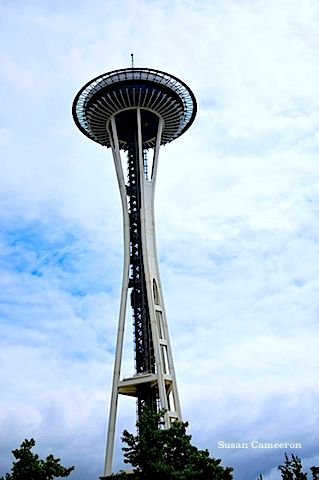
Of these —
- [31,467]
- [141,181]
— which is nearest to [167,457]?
[31,467]

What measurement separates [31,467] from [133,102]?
4303 cm

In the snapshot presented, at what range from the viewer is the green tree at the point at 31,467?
1847 inches

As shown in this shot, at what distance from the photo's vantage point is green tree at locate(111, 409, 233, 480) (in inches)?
1596

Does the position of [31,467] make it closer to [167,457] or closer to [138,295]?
[167,457]

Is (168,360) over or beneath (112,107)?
beneath

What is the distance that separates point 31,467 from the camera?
4697 cm

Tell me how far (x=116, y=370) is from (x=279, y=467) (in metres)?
22.4

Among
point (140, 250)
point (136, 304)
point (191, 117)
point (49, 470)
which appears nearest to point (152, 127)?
point (191, 117)

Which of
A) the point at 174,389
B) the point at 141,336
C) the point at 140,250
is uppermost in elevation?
the point at 140,250

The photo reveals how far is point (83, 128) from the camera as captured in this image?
78000 millimetres

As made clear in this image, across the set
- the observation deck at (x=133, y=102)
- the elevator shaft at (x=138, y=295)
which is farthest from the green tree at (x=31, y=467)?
the observation deck at (x=133, y=102)

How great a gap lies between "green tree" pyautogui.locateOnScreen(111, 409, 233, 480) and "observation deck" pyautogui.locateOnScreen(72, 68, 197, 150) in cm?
4068

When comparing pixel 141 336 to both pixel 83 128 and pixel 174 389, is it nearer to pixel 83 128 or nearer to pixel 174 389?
pixel 174 389

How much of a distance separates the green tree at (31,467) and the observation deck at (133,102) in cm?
4001
